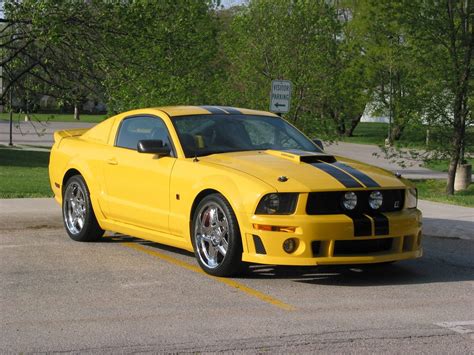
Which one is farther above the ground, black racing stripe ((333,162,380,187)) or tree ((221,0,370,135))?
tree ((221,0,370,135))

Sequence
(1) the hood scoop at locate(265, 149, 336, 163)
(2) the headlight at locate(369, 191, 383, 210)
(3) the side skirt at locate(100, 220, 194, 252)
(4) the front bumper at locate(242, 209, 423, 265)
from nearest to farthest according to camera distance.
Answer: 1. (4) the front bumper at locate(242, 209, 423, 265)
2. (2) the headlight at locate(369, 191, 383, 210)
3. (1) the hood scoop at locate(265, 149, 336, 163)
4. (3) the side skirt at locate(100, 220, 194, 252)

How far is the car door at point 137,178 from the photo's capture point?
842 centimetres

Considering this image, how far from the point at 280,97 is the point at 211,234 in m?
7.84

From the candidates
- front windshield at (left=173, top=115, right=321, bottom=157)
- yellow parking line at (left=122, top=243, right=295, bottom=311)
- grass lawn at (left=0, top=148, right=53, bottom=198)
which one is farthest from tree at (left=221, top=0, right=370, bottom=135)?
yellow parking line at (left=122, top=243, right=295, bottom=311)

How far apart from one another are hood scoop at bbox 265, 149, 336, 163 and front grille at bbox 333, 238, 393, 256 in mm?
977

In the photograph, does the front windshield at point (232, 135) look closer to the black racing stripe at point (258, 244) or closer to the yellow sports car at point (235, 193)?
the yellow sports car at point (235, 193)

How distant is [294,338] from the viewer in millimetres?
5594

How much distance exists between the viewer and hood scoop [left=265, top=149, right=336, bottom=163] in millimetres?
7957

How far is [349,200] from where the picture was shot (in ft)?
24.3

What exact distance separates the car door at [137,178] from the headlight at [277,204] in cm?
137

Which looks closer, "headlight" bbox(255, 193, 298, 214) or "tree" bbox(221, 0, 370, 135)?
"headlight" bbox(255, 193, 298, 214)

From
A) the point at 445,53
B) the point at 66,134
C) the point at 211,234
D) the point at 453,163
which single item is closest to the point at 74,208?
the point at 66,134

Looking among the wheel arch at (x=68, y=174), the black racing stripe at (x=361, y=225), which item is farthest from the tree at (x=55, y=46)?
the black racing stripe at (x=361, y=225)

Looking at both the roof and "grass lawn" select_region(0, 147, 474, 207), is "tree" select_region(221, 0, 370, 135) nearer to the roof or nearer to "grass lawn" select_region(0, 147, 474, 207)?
"grass lawn" select_region(0, 147, 474, 207)
